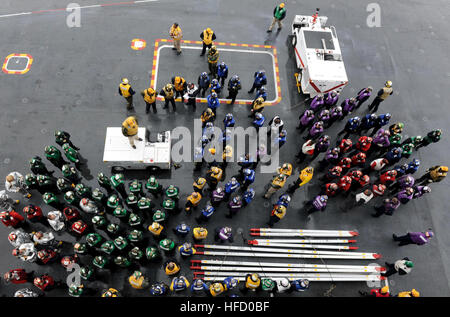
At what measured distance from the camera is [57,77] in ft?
55.0

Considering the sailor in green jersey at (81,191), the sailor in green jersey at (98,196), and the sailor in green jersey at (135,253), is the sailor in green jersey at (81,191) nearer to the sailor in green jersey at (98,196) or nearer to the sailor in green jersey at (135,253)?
the sailor in green jersey at (98,196)

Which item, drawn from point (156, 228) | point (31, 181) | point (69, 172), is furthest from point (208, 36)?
point (31, 181)

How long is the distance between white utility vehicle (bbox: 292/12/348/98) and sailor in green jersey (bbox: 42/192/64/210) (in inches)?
546

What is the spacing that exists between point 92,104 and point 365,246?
15.9m

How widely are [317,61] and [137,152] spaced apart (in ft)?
36.8

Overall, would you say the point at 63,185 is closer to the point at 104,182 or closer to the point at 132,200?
the point at 104,182

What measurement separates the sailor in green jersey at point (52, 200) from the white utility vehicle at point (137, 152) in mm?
2522

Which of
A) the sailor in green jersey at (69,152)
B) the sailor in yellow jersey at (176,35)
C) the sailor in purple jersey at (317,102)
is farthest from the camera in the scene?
the sailor in yellow jersey at (176,35)

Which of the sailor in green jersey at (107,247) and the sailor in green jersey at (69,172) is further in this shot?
the sailor in green jersey at (69,172)

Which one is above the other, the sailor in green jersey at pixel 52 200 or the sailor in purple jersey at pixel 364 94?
the sailor in purple jersey at pixel 364 94

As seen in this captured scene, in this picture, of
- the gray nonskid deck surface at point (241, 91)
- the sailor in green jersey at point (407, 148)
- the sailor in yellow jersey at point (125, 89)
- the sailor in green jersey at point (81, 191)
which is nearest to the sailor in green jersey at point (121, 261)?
the gray nonskid deck surface at point (241, 91)

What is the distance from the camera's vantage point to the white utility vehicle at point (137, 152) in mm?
13250

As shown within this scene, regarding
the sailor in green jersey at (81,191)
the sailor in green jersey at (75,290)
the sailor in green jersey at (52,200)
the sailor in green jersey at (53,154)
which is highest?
the sailor in green jersey at (53,154)

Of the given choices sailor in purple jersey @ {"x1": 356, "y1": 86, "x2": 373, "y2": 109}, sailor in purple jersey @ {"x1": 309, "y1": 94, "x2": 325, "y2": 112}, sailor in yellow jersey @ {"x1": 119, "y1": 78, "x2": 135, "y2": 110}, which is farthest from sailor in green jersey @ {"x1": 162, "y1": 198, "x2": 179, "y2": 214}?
sailor in purple jersey @ {"x1": 356, "y1": 86, "x2": 373, "y2": 109}
